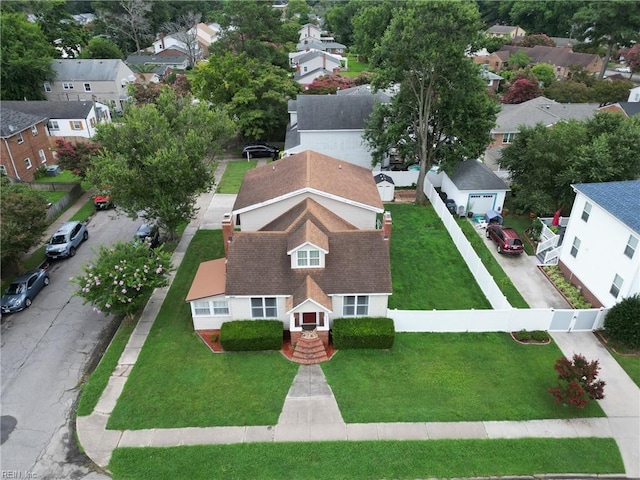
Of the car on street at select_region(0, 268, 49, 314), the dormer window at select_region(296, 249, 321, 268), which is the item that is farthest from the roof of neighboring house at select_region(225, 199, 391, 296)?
the car on street at select_region(0, 268, 49, 314)

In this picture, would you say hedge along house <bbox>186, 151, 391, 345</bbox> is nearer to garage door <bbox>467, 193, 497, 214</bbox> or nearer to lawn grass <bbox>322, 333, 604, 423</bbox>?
lawn grass <bbox>322, 333, 604, 423</bbox>

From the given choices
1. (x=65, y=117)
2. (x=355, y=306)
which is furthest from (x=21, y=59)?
(x=355, y=306)

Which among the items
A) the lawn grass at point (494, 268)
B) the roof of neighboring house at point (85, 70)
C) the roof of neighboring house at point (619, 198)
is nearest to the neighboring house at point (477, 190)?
the lawn grass at point (494, 268)

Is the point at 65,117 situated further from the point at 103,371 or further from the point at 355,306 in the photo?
the point at 355,306

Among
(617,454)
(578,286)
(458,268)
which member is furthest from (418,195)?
(617,454)

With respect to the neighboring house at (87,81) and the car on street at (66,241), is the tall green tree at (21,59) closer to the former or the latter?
the neighboring house at (87,81)
